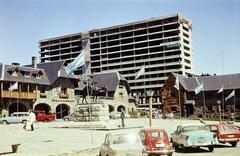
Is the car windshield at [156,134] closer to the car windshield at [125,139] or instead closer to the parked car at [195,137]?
the parked car at [195,137]

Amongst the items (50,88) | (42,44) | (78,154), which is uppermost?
(42,44)

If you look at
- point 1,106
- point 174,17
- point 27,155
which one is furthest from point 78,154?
point 174,17

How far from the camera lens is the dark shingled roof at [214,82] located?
7462 centimetres

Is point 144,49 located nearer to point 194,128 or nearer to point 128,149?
point 194,128

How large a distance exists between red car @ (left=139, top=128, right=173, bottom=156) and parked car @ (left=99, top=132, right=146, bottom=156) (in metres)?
2.89

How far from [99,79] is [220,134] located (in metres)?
59.6

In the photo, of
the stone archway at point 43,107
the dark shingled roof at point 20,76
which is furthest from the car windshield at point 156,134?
the stone archway at point 43,107

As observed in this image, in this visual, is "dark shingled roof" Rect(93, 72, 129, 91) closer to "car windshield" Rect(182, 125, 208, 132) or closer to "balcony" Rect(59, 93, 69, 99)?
"balcony" Rect(59, 93, 69, 99)

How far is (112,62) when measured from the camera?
4815 inches

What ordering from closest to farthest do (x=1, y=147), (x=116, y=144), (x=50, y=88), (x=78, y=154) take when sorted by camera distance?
(x=116, y=144) < (x=78, y=154) < (x=1, y=147) < (x=50, y=88)

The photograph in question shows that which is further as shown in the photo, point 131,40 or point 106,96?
point 131,40

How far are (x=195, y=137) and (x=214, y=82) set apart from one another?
60.3 metres

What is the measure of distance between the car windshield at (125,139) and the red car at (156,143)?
113 inches

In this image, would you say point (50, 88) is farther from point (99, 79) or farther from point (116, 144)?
point (116, 144)
